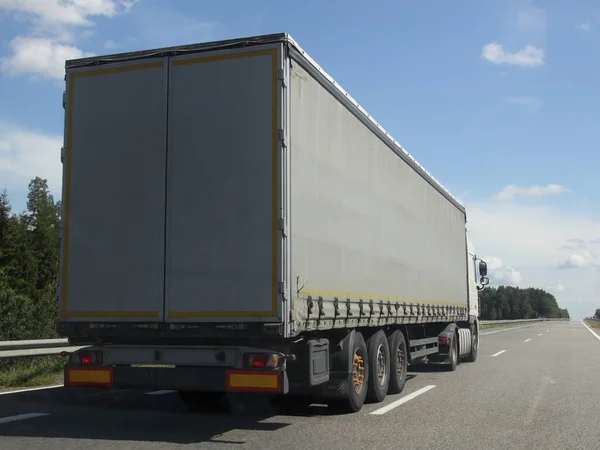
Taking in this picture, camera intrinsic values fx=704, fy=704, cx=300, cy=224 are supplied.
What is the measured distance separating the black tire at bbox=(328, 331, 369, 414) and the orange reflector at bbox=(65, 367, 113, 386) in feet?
9.11

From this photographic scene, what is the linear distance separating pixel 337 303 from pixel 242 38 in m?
3.17

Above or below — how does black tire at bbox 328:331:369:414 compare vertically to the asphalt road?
above

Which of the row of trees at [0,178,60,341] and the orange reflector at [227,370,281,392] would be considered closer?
the orange reflector at [227,370,281,392]

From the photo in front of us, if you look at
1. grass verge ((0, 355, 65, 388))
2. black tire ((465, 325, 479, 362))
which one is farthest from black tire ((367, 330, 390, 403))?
black tire ((465, 325, 479, 362))

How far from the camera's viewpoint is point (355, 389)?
8.76 meters

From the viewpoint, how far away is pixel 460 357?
17219 mm

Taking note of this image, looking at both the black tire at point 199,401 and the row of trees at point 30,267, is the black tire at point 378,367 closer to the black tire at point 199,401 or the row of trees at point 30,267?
the black tire at point 199,401

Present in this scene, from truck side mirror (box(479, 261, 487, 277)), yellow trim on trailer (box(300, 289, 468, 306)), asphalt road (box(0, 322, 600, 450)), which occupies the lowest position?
asphalt road (box(0, 322, 600, 450))

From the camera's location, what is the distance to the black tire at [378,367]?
953 centimetres

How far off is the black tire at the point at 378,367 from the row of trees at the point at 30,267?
35.3 feet

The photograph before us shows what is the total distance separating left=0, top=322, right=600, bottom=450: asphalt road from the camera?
695cm

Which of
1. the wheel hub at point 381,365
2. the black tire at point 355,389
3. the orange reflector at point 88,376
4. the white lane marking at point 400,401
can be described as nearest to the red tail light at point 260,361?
the orange reflector at point 88,376

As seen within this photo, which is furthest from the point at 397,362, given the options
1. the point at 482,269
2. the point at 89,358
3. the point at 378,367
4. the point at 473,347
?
the point at 482,269

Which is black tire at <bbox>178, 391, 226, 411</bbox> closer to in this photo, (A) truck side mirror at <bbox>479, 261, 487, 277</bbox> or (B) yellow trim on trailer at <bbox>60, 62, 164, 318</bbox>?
(B) yellow trim on trailer at <bbox>60, 62, 164, 318</bbox>
